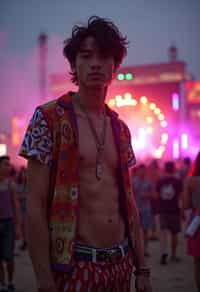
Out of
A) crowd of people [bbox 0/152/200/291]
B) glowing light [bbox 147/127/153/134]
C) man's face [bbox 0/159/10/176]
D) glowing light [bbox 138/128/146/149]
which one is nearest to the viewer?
crowd of people [bbox 0/152/200/291]

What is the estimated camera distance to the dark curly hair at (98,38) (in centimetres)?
242

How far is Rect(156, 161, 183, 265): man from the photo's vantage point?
8.44 metres

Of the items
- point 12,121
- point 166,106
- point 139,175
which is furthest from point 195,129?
point 139,175

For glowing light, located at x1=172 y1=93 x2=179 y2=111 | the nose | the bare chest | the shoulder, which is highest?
glowing light, located at x1=172 y1=93 x2=179 y2=111

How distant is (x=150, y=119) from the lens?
3206 centimetres

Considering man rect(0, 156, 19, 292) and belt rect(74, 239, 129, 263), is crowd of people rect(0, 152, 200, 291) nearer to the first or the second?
man rect(0, 156, 19, 292)

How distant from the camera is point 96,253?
2.27 metres

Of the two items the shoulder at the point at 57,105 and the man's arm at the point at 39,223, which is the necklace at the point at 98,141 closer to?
the shoulder at the point at 57,105

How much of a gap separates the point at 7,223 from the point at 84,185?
4388 millimetres

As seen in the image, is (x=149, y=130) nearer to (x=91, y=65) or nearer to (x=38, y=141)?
(x=91, y=65)

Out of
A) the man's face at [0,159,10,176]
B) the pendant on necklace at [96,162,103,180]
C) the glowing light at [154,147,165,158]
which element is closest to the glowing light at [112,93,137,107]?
the glowing light at [154,147,165,158]

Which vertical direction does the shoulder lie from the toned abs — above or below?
above

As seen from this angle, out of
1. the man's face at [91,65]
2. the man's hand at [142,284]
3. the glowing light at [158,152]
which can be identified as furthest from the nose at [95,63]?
the glowing light at [158,152]

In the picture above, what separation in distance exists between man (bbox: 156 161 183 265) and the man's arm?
6.36 m
